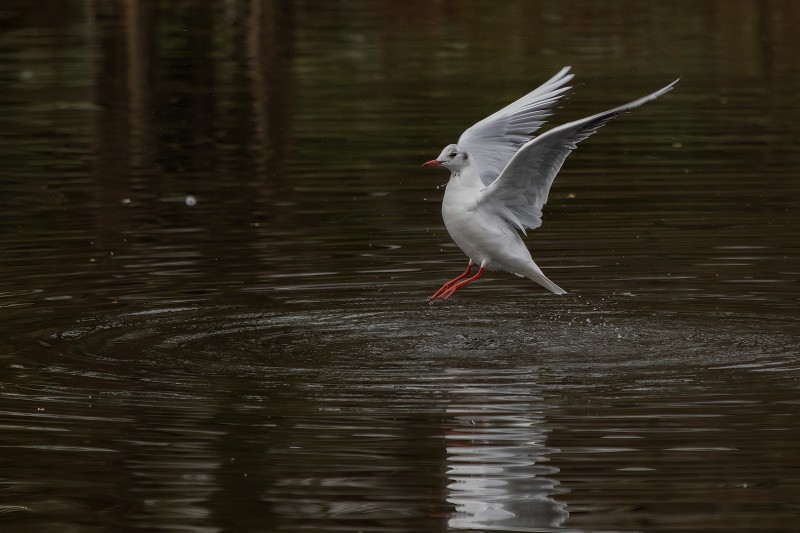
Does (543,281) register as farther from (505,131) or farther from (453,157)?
(505,131)

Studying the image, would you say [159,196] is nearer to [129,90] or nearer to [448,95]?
[448,95]

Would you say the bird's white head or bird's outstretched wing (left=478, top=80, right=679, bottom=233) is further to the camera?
the bird's white head

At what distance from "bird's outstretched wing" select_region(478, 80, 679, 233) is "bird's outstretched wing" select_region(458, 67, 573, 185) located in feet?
2.58

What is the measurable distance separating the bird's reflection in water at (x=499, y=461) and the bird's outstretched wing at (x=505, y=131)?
3165 mm

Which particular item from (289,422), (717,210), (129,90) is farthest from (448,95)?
(289,422)

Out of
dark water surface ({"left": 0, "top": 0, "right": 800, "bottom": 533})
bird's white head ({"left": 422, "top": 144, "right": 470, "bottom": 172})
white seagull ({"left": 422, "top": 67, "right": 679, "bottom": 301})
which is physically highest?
bird's white head ({"left": 422, "top": 144, "right": 470, "bottom": 172})

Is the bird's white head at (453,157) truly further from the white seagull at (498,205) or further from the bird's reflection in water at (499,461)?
the bird's reflection in water at (499,461)

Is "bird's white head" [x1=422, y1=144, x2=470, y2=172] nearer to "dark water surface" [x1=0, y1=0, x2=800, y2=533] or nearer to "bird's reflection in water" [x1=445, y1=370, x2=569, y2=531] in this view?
"dark water surface" [x1=0, y1=0, x2=800, y2=533]

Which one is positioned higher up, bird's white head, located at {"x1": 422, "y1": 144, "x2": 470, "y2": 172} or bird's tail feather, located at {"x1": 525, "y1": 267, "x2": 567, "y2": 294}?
bird's white head, located at {"x1": 422, "y1": 144, "x2": 470, "y2": 172}

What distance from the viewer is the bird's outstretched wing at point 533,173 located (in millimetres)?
11312

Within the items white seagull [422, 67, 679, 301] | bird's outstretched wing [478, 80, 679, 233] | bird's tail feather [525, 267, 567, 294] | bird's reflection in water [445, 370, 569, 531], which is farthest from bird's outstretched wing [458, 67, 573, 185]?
bird's reflection in water [445, 370, 569, 531]

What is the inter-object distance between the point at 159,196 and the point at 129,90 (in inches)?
416

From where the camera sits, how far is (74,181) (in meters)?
19.4

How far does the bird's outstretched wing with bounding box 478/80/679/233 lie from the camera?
37.1 feet
